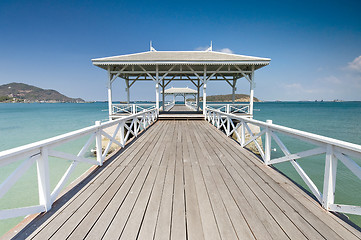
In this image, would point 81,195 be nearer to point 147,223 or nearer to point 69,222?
point 69,222

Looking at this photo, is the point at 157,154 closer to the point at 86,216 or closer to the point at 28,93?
the point at 86,216

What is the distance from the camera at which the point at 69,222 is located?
1.75 metres

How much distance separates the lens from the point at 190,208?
1966 mm

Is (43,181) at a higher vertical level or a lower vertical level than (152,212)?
higher

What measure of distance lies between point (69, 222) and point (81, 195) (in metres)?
0.54

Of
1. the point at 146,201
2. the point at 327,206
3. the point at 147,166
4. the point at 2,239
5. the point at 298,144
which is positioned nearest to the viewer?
the point at 2,239

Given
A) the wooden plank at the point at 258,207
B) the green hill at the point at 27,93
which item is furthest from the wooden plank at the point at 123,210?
the green hill at the point at 27,93

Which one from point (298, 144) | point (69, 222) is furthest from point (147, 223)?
point (298, 144)

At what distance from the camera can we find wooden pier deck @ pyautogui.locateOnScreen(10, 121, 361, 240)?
1.62m

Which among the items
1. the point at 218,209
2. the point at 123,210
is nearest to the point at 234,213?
the point at 218,209

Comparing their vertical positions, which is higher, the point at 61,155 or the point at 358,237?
the point at 61,155

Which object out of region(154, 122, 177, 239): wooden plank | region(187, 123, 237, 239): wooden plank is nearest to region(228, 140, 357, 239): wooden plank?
region(187, 123, 237, 239): wooden plank

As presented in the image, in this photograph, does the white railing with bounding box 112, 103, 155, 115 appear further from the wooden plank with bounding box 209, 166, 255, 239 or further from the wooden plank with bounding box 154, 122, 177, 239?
the wooden plank with bounding box 209, 166, 255, 239

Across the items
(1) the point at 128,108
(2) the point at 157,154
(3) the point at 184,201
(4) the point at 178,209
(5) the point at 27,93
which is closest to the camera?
(4) the point at 178,209
